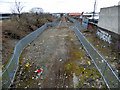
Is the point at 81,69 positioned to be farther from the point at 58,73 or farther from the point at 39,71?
the point at 39,71

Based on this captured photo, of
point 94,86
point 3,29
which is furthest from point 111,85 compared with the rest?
point 3,29

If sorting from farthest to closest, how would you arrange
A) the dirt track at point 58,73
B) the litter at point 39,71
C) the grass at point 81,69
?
1. the litter at point 39,71
2. the grass at point 81,69
3. the dirt track at point 58,73

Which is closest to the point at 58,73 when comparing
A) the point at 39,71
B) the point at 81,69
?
the point at 39,71

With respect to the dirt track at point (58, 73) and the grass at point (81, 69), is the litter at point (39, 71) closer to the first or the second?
the dirt track at point (58, 73)

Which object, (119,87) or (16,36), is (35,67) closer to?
(119,87)

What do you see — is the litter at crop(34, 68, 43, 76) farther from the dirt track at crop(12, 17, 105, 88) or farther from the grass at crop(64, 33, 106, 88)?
the grass at crop(64, 33, 106, 88)

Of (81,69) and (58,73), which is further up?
(81,69)

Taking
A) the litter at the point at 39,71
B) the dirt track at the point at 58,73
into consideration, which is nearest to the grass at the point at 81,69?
the dirt track at the point at 58,73

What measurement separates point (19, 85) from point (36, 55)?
3.02 m

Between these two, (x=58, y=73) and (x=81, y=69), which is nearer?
(x=58, y=73)

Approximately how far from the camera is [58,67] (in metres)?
5.30

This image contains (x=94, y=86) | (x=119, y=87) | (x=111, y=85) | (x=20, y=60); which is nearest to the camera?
(x=119, y=87)

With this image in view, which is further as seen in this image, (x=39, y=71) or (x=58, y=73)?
(x=39, y=71)

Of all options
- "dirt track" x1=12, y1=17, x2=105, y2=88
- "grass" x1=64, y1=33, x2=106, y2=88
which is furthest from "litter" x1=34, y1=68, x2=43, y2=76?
"grass" x1=64, y1=33, x2=106, y2=88
